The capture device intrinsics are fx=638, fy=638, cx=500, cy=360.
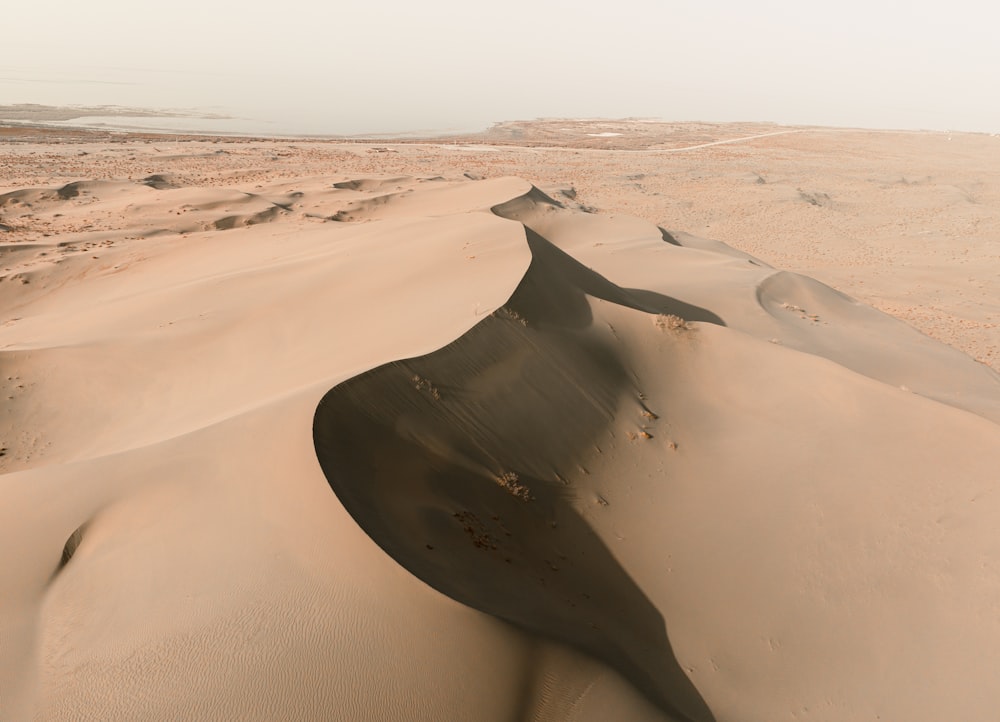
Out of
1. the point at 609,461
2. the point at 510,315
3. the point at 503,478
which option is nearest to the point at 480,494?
the point at 503,478

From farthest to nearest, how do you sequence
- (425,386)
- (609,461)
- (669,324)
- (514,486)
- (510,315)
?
1. (669,324)
2. (510,315)
3. (609,461)
4. (425,386)
5. (514,486)

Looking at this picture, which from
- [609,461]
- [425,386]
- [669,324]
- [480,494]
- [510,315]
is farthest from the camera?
[669,324]

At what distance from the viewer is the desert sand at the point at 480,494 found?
3.39m

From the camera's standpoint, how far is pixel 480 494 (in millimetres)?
5145

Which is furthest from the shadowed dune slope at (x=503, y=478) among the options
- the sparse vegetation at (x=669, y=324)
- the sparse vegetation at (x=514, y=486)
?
the sparse vegetation at (x=669, y=324)

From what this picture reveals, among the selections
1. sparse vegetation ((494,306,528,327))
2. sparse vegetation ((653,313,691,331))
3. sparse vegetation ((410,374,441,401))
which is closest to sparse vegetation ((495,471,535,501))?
sparse vegetation ((410,374,441,401))

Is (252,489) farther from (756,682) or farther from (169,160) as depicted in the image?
(169,160)

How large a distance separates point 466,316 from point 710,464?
308cm

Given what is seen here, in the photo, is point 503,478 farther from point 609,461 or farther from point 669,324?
point 669,324

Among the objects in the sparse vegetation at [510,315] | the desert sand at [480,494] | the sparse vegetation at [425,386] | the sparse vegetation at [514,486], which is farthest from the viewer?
the sparse vegetation at [510,315]

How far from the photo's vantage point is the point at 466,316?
731cm

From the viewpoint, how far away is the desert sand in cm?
339

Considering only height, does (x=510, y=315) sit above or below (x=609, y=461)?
above

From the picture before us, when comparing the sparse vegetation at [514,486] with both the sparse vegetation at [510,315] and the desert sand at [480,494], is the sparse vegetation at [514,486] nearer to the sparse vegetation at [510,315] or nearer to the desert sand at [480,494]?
the desert sand at [480,494]
